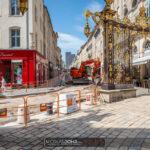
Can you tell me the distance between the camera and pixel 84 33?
322 inches

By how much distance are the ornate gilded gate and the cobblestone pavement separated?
3402 millimetres

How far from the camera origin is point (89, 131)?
4.23m

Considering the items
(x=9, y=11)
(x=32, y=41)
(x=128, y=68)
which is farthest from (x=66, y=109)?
(x=9, y=11)

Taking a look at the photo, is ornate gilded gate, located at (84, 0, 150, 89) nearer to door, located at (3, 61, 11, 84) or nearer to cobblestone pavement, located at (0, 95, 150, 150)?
cobblestone pavement, located at (0, 95, 150, 150)

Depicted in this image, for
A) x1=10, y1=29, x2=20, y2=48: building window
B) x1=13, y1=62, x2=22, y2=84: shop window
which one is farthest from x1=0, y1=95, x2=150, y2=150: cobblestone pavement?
x1=10, y1=29, x2=20, y2=48: building window

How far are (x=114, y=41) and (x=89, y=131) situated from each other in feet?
20.4

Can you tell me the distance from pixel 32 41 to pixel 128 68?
12.5 m

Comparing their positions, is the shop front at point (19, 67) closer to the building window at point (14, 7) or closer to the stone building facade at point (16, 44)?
the stone building facade at point (16, 44)

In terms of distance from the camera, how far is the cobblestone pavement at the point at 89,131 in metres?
3.46

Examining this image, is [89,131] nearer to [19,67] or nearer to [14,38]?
[19,67]

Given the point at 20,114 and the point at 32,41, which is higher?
the point at 32,41

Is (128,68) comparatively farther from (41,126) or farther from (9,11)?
(9,11)

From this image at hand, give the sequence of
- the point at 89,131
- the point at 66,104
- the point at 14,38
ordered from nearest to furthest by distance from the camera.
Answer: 1. the point at 89,131
2. the point at 66,104
3. the point at 14,38

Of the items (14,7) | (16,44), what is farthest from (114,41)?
(14,7)
